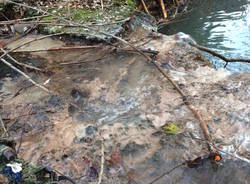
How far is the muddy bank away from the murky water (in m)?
1.29

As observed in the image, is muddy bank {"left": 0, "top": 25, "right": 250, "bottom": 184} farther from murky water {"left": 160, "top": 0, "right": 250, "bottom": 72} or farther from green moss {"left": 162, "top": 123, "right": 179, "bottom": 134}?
murky water {"left": 160, "top": 0, "right": 250, "bottom": 72}

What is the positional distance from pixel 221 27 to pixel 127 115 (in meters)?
3.77

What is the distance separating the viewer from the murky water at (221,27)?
5.58 m

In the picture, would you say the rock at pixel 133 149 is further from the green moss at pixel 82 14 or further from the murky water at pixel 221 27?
the green moss at pixel 82 14

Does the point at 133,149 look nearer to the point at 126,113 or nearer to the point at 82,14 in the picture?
the point at 126,113

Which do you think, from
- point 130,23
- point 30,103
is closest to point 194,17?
point 130,23

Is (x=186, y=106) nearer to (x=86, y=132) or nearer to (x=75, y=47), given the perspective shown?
(x=86, y=132)

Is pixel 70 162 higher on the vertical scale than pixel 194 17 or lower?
higher

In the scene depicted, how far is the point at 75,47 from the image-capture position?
4691 mm

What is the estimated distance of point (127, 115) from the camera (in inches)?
135

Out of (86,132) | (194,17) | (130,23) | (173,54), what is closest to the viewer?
(86,132)

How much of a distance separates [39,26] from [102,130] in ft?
9.75

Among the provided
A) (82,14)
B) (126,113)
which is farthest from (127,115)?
(82,14)

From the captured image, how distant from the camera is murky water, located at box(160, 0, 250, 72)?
5.58 metres
